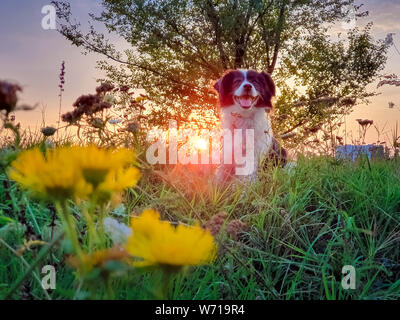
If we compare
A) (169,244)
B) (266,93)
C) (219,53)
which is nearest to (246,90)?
(266,93)

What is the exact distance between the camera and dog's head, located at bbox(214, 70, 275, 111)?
170 inches

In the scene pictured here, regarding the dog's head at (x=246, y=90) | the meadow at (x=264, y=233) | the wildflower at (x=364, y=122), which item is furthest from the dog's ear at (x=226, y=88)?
the meadow at (x=264, y=233)

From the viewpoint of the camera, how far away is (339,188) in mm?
2453

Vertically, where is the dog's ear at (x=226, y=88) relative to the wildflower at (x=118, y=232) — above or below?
above

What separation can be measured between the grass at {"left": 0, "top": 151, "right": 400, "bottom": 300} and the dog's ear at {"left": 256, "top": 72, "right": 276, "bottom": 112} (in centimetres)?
164

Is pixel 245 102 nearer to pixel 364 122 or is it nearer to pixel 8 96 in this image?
pixel 364 122

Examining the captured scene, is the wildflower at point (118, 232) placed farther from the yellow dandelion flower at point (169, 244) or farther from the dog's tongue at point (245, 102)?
the dog's tongue at point (245, 102)

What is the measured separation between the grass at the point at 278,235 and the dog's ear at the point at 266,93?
1.64 meters

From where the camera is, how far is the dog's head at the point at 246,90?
170 inches

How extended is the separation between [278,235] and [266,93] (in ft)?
9.18

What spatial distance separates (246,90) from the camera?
4277mm

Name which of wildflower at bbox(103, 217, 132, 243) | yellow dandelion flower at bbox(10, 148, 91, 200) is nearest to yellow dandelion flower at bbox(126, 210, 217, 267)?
yellow dandelion flower at bbox(10, 148, 91, 200)

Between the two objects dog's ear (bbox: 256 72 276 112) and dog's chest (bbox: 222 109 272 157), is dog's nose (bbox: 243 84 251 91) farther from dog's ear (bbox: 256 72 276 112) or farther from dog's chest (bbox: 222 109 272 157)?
dog's chest (bbox: 222 109 272 157)
